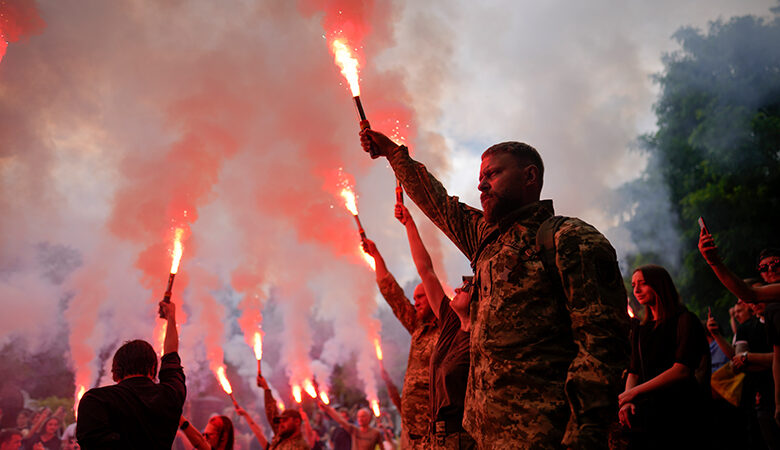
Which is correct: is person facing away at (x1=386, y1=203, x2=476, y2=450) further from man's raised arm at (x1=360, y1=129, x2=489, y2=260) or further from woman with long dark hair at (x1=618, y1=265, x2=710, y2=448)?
woman with long dark hair at (x1=618, y1=265, x2=710, y2=448)

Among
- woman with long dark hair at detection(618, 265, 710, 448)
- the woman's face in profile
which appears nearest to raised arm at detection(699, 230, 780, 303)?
woman with long dark hair at detection(618, 265, 710, 448)

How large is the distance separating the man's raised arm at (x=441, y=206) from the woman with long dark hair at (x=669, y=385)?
164 centimetres

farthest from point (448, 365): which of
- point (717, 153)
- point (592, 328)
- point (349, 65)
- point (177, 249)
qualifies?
point (717, 153)

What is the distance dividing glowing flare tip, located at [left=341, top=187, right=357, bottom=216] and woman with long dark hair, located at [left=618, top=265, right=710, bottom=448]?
415 cm

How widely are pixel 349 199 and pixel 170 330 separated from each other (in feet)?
11.0

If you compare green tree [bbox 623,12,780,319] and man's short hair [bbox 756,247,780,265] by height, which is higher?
green tree [bbox 623,12,780,319]

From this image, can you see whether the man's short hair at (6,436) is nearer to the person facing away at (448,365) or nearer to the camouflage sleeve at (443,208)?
the person facing away at (448,365)

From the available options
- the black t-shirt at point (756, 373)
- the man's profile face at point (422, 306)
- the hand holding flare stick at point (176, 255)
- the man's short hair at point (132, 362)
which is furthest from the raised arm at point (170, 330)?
the black t-shirt at point (756, 373)

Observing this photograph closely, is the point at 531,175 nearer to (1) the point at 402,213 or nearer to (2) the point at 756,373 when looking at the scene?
(1) the point at 402,213

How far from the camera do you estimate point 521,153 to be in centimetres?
286

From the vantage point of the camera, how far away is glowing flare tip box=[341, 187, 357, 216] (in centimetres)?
746

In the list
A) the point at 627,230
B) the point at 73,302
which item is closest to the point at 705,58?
the point at 627,230

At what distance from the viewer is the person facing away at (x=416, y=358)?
15.8ft

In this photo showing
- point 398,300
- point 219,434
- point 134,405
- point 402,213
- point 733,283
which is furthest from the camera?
point 219,434
